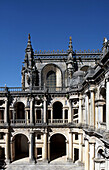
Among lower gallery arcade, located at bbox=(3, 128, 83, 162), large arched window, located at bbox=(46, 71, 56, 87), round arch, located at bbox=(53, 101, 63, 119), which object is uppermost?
large arched window, located at bbox=(46, 71, 56, 87)

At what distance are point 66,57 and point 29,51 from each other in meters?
7.54

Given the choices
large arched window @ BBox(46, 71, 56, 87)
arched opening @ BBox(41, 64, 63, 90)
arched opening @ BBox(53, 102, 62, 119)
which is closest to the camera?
arched opening @ BBox(53, 102, 62, 119)

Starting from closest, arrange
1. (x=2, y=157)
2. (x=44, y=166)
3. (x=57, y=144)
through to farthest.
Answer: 1. (x=44, y=166)
2. (x=2, y=157)
3. (x=57, y=144)

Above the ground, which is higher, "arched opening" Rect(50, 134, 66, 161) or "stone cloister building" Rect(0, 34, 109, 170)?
"stone cloister building" Rect(0, 34, 109, 170)

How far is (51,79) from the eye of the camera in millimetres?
33094

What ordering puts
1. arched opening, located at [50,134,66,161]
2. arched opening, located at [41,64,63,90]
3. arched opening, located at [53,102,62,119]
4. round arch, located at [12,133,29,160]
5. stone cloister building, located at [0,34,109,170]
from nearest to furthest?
stone cloister building, located at [0,34,109,170]
arched opening, located at [53,102,62,119]
round arch, located at [12,133,29,160]
arched opening, located at [41,64,63,90]
arched opening, located at [50,134,66,161]

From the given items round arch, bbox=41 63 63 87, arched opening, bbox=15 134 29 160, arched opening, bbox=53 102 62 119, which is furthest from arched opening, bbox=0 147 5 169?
round arch, bbox=41 63 63 87

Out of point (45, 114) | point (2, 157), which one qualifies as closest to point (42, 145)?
point (45, 114)

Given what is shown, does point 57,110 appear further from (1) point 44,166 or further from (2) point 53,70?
(1) point 44,166

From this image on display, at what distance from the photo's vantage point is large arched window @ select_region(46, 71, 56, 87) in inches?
1292

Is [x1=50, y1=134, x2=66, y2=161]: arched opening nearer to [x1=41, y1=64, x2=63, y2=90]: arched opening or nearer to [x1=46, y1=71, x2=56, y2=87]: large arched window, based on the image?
[x1=46, y1=71, x2=56, y2=87]: large arched window

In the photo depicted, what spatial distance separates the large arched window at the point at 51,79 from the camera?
108ft

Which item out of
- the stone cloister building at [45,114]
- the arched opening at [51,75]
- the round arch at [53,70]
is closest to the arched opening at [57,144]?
the stone cloister building at [45,114]

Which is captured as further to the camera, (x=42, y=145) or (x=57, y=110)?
(x=57, y=110)
